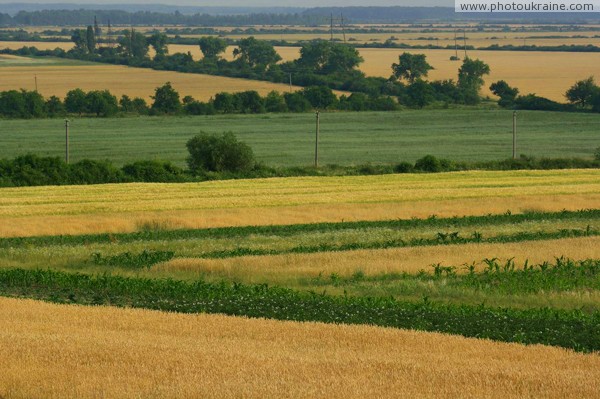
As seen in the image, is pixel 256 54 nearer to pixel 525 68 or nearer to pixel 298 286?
pixel 525 68

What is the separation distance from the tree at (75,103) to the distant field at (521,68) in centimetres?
1710

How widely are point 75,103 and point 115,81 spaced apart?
31.4m

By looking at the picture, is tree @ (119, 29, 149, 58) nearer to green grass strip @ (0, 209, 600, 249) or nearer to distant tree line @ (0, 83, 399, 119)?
distant tree line @ (0, 83, 399, 119)

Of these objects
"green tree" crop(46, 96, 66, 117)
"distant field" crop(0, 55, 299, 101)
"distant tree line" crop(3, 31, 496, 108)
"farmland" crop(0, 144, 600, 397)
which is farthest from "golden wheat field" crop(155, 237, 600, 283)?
"distant field" crop(0, 55, 299, 101)

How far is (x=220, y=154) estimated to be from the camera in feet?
192

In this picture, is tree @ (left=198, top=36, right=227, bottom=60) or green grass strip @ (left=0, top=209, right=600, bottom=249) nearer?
green grass strip @ (left=0, top=209, right=600, bottom=249)

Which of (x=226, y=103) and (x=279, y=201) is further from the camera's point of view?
(x=226, y=103)

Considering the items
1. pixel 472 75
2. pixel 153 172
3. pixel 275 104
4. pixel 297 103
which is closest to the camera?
pixel 153 172

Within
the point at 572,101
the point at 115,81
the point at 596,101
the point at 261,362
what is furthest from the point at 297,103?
the point at 261,362

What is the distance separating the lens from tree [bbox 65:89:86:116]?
102188 mm

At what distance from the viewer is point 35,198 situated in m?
45.2

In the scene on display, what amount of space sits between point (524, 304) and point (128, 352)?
9818 mm

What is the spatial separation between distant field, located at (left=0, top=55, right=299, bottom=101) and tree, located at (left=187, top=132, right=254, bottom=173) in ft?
183

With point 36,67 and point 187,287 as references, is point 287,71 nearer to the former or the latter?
point 36,67
